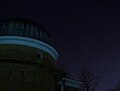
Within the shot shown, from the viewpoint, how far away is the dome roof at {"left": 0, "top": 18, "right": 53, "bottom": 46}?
28195mm

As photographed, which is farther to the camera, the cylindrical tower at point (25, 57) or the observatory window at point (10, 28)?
the observatory window at point (10, 28)

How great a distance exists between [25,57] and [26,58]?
0.29 meters

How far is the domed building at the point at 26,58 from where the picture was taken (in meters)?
26.3

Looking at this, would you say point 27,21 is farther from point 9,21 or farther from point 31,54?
point 31,54

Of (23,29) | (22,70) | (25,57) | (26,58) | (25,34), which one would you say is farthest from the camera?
(23,29)

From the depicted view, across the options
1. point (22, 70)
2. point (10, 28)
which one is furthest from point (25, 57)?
point (10, 28)

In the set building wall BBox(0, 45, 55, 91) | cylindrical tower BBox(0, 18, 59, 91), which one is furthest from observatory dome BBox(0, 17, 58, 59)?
building wall BBox(0, 45, 55, 91)

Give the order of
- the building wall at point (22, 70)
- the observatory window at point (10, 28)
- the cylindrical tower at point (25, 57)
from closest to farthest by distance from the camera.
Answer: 1. the building wall at point (22, 70)
2. the cylindrical tower at point (25, 57)
3. the observatory window at point (10, 28)

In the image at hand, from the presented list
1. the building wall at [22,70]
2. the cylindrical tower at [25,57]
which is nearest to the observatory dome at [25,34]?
the cylindrical tower at [25,57]

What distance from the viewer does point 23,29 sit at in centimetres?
2872

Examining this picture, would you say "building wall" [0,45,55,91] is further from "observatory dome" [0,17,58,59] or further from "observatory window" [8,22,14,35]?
"observatory window" [8,22,14,35]

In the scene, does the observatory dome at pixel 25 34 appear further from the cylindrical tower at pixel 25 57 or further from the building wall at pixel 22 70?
the building wall at pixel 22 70

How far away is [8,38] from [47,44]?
465 cm

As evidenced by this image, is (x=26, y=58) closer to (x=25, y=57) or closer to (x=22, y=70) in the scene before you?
(x=25, y=57)
